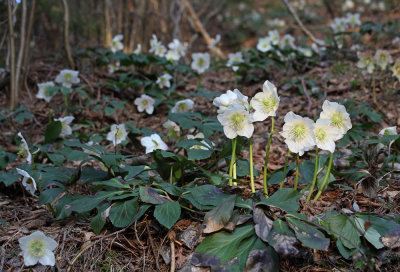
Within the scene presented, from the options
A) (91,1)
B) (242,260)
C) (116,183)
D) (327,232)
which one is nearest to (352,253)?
(327,232)

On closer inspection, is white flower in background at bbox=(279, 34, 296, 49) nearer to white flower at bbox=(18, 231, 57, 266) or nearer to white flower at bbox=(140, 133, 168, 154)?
white flower at bbox=(140, 133, 168, 154)

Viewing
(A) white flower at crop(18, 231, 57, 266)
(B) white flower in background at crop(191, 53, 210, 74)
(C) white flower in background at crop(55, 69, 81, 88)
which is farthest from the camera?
(B) white flower in background at crop(191, 53, 210, 74)

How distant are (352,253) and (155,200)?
0.85 m

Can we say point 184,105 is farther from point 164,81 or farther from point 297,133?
point 297,133

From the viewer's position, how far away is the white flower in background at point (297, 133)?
1.52m

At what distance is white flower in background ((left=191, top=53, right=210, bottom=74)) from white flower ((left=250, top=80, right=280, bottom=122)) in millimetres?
2269

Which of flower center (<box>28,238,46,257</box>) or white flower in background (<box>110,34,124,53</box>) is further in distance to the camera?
white flower in background (<box>110,34,124,53</box>)

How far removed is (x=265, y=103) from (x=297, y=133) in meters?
0.20

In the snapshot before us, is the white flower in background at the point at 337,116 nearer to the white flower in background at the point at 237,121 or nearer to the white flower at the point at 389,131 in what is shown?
the white flower in background at the point at 237,121

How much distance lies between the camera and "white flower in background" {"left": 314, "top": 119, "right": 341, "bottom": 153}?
5.04ft

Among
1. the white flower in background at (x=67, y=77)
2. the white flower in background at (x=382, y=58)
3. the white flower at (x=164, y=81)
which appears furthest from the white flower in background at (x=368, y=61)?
the white flower in background at (x=67, y=77)

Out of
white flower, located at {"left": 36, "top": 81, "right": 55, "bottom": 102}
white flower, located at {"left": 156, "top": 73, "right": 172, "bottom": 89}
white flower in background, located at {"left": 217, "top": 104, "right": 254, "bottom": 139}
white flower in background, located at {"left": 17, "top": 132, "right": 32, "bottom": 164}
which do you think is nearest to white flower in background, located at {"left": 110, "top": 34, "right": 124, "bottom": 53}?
white flower, located at {"left": 156, "top": 73, "right": 172, "bottom": 89}

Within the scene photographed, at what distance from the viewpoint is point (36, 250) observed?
4.75 ft

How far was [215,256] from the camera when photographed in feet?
4.53
